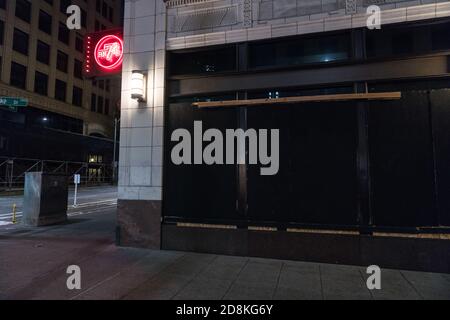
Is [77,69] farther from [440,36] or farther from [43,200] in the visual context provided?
[440,36]

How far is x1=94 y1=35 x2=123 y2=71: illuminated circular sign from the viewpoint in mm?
9352

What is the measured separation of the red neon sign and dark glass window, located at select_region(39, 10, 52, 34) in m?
39.5

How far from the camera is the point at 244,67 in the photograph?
25.7 ft

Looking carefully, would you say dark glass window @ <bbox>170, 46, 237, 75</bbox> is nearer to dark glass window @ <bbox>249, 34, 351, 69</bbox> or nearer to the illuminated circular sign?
dark glass window @ <bbox>249, 34, 351, 69</bbox>

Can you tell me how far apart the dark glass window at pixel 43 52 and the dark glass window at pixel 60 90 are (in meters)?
3.14

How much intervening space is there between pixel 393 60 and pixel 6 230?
1251cm

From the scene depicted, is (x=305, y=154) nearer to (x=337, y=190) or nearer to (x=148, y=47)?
(x=337, y=190)

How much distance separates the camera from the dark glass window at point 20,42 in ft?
123

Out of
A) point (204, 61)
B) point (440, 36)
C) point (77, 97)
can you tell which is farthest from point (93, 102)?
point (440, 36)

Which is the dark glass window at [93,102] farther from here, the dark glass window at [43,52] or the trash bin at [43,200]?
the trash bin at [43,200]

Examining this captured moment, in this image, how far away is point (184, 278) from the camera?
5961mm

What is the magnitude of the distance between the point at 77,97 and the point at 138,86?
150ft
